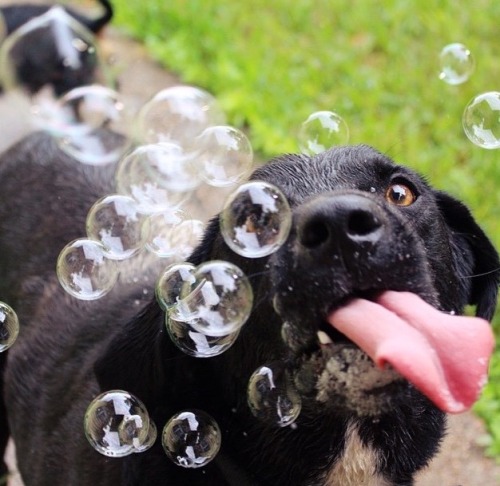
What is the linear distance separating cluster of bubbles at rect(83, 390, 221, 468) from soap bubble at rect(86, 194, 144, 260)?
1.61ft

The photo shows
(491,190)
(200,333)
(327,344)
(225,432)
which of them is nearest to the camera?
(327,344)

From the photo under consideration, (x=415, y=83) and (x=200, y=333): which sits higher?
(x=200, y=333)

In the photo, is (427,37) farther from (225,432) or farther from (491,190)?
(225,432)

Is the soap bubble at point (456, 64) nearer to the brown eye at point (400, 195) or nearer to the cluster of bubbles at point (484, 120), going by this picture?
the cluster of bubbles at point (484, 120)

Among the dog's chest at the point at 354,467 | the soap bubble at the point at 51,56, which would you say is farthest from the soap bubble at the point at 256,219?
the soap bubble at the point at 51,56

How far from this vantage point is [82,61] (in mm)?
5000

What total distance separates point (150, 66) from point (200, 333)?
16.8 feet

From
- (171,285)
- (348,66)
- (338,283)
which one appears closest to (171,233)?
(171,285)

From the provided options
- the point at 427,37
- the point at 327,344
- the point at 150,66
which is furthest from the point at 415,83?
the point at 327,344

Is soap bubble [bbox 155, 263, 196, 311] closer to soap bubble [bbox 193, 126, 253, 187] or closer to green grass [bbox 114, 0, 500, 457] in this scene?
soap bubble [bbox 193, 126, 253, 187]

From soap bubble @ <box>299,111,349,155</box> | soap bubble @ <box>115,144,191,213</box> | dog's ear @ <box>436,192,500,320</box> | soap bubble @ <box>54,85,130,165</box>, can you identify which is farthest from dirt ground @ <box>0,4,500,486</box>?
soap bubble @ <box>54,85,130,165</box>

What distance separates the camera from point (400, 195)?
9.18ft

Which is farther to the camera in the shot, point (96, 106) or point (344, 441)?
point (96, 106)

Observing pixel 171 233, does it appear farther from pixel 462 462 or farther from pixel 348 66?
pixel 348 66
